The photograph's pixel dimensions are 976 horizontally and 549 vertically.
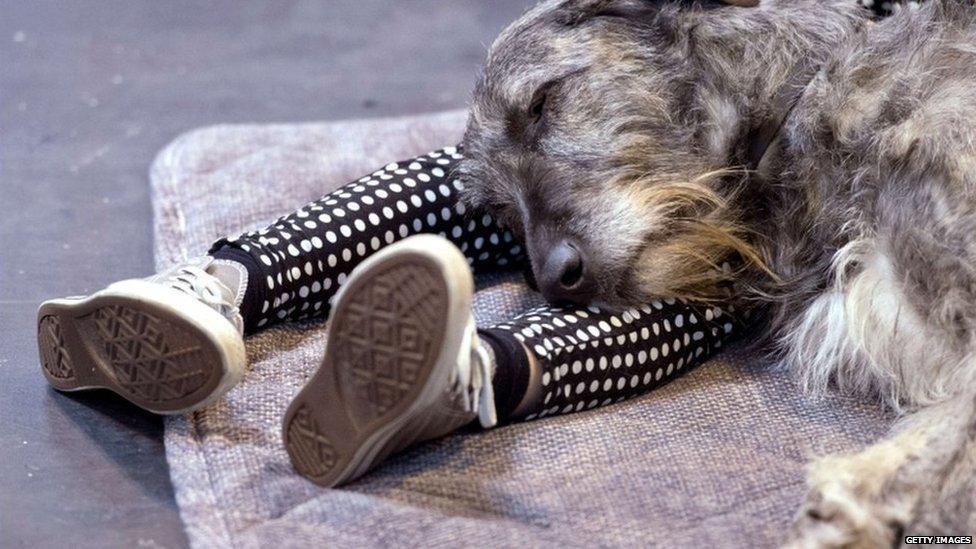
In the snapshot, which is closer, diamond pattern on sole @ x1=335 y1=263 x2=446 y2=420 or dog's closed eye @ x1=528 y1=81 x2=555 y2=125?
diamond pattern on sole @ x1=335 y1=263 x2=446 y2=420

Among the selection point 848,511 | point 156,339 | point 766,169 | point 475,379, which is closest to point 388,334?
point 475,379

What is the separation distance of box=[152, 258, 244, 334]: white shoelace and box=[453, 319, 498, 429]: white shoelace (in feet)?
1.95

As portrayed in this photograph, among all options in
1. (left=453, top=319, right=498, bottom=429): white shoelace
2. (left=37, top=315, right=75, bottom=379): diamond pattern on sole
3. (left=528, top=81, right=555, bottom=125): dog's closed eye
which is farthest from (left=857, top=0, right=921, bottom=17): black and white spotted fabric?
(left=37, top=315, right=75, bottom=379): diamond pattern on sole

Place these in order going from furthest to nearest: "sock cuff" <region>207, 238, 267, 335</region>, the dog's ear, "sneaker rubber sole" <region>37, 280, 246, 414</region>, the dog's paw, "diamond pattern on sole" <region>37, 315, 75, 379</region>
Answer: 1. the dog's ear
2. "sock cuff" <region>207, 238, 267, 335</region>
3. "diamond pattern on sole" <region>37, 315, 75, 379</region>
4. "sneaker rubber sole" <region>37, 280, 246, 414</region>
5. the dog's paw

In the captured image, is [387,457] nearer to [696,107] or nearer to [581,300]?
[581,300]

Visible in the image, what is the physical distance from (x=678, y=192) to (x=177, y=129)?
237cm

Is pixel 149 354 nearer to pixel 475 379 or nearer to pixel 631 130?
pixel 475 379

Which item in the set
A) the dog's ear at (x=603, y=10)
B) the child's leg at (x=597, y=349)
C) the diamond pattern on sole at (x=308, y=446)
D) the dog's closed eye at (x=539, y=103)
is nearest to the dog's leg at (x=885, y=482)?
the child's leg at (x=597, y=349)

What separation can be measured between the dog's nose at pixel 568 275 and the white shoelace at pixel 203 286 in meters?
0.67

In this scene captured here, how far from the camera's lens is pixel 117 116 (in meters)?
4.40

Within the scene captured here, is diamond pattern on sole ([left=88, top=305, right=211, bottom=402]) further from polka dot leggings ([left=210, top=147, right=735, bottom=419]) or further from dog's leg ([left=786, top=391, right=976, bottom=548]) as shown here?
dog's leg ([left=786, top=391, right=976, bottom=548])

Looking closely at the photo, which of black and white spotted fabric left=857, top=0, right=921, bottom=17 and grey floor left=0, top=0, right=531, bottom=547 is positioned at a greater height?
black and white spotted fabric left=857, top=0, right=921, bottom=17

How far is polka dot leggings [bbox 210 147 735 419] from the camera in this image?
2.38 metres

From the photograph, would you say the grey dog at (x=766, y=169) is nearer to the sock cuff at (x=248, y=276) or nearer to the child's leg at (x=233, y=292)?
the child's leg at (x=233, y=292)
